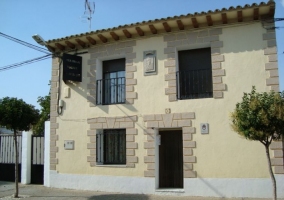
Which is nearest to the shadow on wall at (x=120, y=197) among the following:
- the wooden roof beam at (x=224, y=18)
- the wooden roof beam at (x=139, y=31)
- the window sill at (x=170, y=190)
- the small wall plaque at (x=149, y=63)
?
the window sill at (x=170, y=190)

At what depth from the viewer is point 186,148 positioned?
8969mm

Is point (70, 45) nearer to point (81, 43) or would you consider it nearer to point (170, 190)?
point (81, 43)

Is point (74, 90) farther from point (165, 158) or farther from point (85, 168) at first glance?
point (165, 158)

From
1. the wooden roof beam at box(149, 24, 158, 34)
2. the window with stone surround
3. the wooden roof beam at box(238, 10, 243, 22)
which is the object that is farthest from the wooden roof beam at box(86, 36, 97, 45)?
the wooden roof beam at box(238, 10, 243, 22)

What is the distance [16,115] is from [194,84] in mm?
5280

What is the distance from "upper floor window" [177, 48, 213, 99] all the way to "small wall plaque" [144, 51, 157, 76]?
79 cm

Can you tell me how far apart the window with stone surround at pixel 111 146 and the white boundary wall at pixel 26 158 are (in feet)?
9.93

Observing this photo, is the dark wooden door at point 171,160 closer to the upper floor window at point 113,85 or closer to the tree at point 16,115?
the upper floor window at point 113,85

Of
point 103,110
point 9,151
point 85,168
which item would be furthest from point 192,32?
point 9,151

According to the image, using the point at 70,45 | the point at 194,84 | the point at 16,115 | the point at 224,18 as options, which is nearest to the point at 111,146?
the point at 16,115

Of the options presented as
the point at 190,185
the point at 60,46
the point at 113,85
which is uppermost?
the point at 60,46

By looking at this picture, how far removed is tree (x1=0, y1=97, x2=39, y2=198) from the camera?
914 cm

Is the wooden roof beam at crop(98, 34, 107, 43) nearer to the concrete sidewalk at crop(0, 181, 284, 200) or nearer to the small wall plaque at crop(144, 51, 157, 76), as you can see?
the small wall plaque at crop(144, 51, 157, 76)

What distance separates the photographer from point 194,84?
9.42 metres
